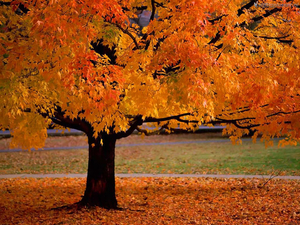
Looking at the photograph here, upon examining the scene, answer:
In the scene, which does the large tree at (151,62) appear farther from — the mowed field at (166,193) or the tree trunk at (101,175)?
the mowed field at (166,193)

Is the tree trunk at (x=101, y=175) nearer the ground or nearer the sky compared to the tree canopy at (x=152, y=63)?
nearer the ground

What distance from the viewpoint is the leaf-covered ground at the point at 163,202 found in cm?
961

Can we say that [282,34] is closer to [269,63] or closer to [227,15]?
[269,63]

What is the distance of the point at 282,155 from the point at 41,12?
18.3m

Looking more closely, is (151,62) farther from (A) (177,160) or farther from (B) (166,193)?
(A) (177,160)

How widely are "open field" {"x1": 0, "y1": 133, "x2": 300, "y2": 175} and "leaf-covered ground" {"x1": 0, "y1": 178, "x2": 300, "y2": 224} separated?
305cm

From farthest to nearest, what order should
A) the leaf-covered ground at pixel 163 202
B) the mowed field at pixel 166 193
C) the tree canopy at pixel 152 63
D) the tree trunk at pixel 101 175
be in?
the tree trunk at pixel 101 175
the mowed field at pixel 166 193
the leaf-covered ground at pixel 163 202
the tree canopy at pixel 152 63

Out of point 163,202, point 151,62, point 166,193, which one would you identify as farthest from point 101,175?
point 151,62

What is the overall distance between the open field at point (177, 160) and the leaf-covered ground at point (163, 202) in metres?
3.05

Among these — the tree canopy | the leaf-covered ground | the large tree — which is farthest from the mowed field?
the tree canopy

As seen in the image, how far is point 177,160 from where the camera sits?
20.8 metres

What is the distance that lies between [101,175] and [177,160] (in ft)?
34.7

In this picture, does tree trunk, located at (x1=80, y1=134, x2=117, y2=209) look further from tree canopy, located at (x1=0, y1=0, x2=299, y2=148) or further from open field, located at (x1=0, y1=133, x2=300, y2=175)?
open field, located at (x1=0, y1=133, x2=300, y2=175)

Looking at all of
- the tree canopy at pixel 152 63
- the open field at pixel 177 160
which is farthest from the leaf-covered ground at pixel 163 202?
the open field at pixel 177 160
